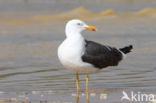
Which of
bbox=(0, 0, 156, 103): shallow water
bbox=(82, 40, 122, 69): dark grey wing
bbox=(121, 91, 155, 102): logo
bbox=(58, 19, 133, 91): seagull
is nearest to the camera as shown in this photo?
bbox=(121, 91, 155, 102): logo

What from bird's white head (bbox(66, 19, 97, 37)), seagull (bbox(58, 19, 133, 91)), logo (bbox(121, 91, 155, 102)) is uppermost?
bird's white head (bbox(66, 19, 97, 37))

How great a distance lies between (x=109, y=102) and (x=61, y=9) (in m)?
15.2

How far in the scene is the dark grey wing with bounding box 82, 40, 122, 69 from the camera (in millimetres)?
8651

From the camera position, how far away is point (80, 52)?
8438mm

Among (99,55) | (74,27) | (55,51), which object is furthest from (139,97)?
(55,51)

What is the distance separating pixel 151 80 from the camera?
32.3ft

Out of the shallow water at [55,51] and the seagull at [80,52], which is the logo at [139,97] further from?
the seagull at [80,52]

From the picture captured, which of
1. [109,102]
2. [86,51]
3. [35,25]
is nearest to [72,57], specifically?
[86,51]

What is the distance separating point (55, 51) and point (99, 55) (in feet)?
16.8

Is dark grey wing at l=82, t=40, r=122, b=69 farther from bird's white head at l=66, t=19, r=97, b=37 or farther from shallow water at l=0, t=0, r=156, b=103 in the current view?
shallow water at l=0, t=0, r=156, b=103

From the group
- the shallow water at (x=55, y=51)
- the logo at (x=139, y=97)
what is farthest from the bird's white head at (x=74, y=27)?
the logo at (x=139, y=97)

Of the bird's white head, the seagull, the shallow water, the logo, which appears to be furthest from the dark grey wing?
the logo

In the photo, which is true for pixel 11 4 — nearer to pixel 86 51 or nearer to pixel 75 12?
pixel 75 12

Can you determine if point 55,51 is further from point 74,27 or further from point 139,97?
point 139,97
